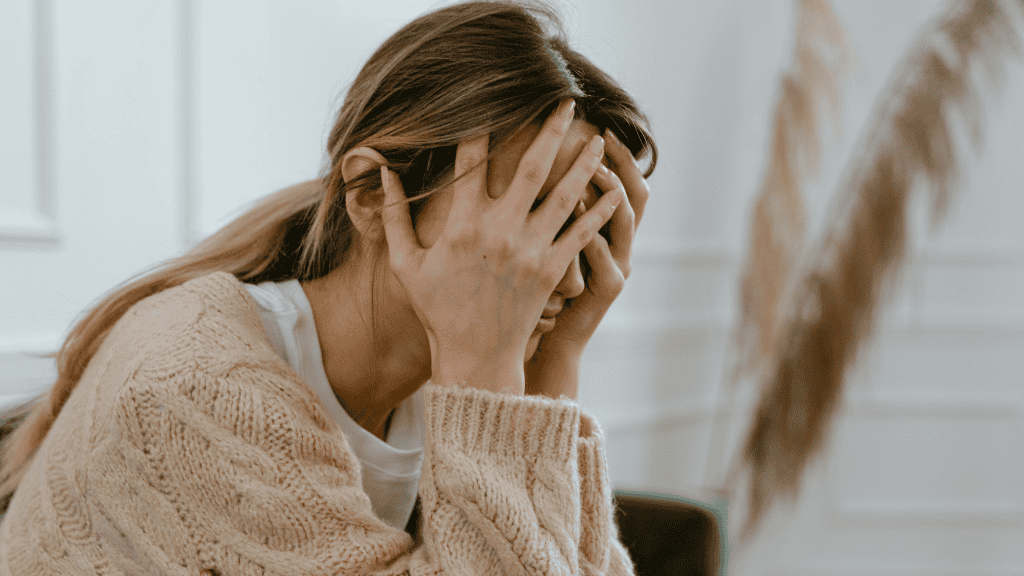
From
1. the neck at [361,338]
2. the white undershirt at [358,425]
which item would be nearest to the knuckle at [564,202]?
the neck at [361,338]

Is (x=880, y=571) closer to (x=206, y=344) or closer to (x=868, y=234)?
(x=868, y=234)

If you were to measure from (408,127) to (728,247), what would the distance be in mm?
1751

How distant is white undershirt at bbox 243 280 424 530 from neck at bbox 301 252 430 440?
0.06 ft

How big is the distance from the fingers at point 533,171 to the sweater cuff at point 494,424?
0.19 metres

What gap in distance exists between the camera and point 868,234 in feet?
6.08

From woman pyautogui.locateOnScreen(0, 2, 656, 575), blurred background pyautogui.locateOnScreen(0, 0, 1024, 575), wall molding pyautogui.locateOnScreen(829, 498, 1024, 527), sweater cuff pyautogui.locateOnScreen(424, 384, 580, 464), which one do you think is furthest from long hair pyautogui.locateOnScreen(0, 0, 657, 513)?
wall molding pyautogui.locateOnScreen(829, 498, 1024, 527)

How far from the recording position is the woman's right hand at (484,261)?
0.76m

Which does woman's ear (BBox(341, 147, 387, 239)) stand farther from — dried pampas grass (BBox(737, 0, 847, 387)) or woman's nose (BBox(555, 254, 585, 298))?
dried pampas grass (BBox(737, 0, 847, 387))

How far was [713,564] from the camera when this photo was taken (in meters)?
1.02

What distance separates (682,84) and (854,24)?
2.19 ft

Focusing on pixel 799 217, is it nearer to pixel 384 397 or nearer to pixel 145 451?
pixel 384 397

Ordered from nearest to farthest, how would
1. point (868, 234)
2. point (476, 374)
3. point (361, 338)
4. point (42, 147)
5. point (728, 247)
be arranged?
1. point (476, 374)
2. point (361, 338)
3. point (42, 147)
4. point (868, 234)
5. point (728, 247)

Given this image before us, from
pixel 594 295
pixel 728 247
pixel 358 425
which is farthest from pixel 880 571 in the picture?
pixel 358 425

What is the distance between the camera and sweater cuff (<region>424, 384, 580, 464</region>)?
0.74 m
